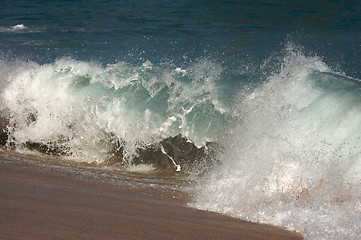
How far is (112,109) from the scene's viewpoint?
21.7ft

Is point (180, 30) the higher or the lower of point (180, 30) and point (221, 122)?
the higher

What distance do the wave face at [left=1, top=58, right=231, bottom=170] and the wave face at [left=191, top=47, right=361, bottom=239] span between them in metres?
0.56

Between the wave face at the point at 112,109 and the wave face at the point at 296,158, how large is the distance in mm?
559

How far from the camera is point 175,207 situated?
398cm

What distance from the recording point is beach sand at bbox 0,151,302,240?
3176mm

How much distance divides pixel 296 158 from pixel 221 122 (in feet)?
4.93

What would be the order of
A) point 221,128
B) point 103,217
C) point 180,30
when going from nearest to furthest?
point 103,217
point 221,128
point 180,30

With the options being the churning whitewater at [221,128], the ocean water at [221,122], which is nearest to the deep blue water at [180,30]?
the ocean water at [221,122]

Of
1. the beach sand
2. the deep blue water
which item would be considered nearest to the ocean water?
the deep blue water

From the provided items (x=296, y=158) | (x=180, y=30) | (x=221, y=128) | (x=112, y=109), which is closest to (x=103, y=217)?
(x=296, y=158)

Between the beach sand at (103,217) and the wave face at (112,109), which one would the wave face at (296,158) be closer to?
the beach sand at (103,217)

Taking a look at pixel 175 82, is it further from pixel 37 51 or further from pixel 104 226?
pixel 37 51

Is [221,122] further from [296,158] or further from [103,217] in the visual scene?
[103,217]

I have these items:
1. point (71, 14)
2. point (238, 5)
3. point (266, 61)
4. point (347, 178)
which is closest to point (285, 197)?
point (347, 178)
